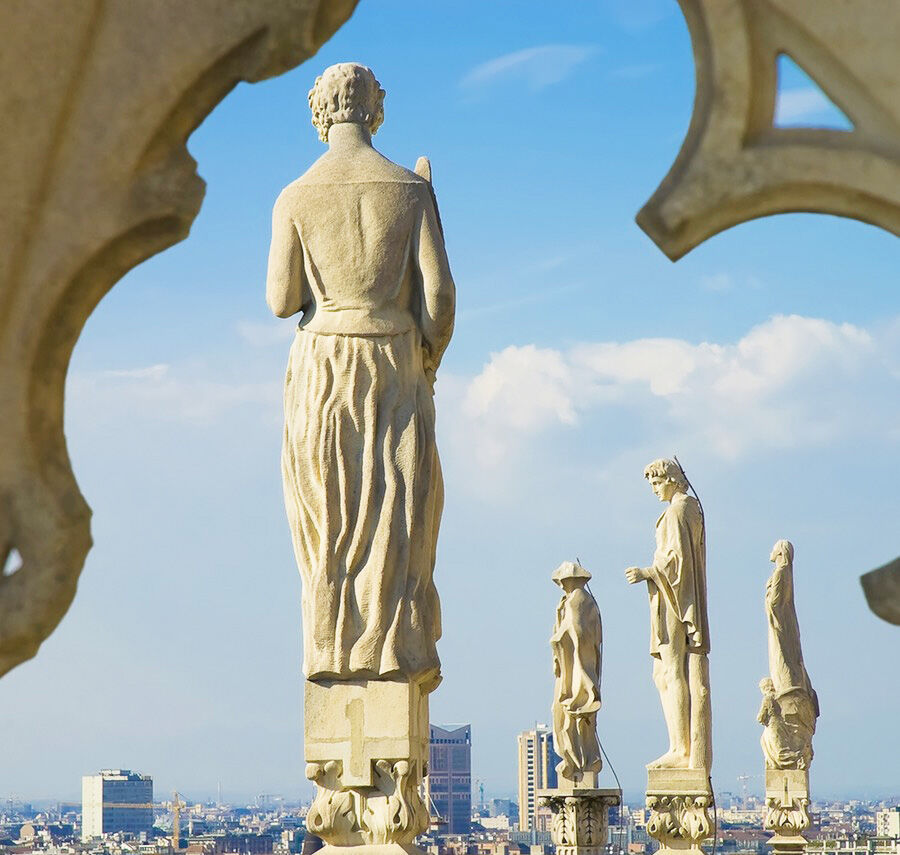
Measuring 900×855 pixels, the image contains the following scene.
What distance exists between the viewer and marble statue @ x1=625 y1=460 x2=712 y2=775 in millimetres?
13836

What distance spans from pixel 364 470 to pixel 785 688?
10040 mm

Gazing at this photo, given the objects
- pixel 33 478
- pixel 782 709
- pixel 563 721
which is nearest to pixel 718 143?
pixel 33 478

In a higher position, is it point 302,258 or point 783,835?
point 302,258

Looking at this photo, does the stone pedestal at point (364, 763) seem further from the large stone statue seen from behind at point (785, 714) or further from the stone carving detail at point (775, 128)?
the large stone statue seen from behind at point (785, 714)

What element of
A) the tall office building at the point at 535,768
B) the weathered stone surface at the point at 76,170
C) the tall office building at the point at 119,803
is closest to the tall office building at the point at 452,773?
the tall office building at the point at 535,768

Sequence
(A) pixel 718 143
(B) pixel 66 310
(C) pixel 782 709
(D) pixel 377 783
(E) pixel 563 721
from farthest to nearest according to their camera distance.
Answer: (C) pixel 782 709 → (E) pixel 563 721 → (D) pixel 377 783 → (B) pixel 66 310 → (A) pixel 718 143

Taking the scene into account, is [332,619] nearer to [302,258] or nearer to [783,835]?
[302,258]

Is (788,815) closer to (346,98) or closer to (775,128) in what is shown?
(346,98)

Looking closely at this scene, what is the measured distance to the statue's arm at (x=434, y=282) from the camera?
24.2 feet

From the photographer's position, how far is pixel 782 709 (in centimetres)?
1667

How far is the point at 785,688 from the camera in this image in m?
16.7

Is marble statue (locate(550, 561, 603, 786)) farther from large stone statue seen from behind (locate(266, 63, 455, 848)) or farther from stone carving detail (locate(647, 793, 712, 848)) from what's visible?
large stone statue seen from behind (locate(266, 63, 455, 848))

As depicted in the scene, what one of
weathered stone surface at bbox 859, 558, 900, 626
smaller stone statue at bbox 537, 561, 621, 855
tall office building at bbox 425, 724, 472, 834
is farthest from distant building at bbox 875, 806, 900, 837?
weathered stone surface at bbox 859, 558, 900, 626

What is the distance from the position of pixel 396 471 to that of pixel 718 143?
402 cm
